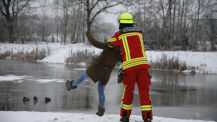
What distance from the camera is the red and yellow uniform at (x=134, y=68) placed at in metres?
3.98

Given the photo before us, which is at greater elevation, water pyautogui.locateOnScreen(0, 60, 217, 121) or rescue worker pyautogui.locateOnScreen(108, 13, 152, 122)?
rescue worker pyautogui.locateOnScreen(108, 13, 152, 122)

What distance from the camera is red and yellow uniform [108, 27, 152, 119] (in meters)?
3.98

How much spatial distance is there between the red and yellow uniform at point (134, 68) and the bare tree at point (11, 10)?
3214 centimetres

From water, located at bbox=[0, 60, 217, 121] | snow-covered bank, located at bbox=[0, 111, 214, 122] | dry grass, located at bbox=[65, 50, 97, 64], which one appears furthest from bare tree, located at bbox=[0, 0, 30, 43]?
snow-covered bank, located at bbox=[0, 111, 214, 122]

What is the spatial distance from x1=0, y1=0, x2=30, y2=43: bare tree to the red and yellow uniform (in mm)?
32145

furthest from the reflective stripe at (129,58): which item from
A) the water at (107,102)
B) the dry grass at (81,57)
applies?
the dry grass at (81,57)

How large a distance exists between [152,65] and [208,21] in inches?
1029

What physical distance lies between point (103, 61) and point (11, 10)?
35480 mm

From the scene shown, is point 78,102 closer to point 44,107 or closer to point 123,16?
A: point 44,107

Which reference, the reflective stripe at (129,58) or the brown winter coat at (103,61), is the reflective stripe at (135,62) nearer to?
the reflective stripe at (129,58)

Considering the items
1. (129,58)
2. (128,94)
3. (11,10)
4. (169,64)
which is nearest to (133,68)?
(129,58)

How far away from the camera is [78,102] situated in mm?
6035

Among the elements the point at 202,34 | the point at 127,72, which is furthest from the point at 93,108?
the point at 202,34

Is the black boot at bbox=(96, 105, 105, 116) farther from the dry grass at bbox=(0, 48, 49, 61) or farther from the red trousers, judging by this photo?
the dry grass at bbox=(0, 48, 49, 61)
